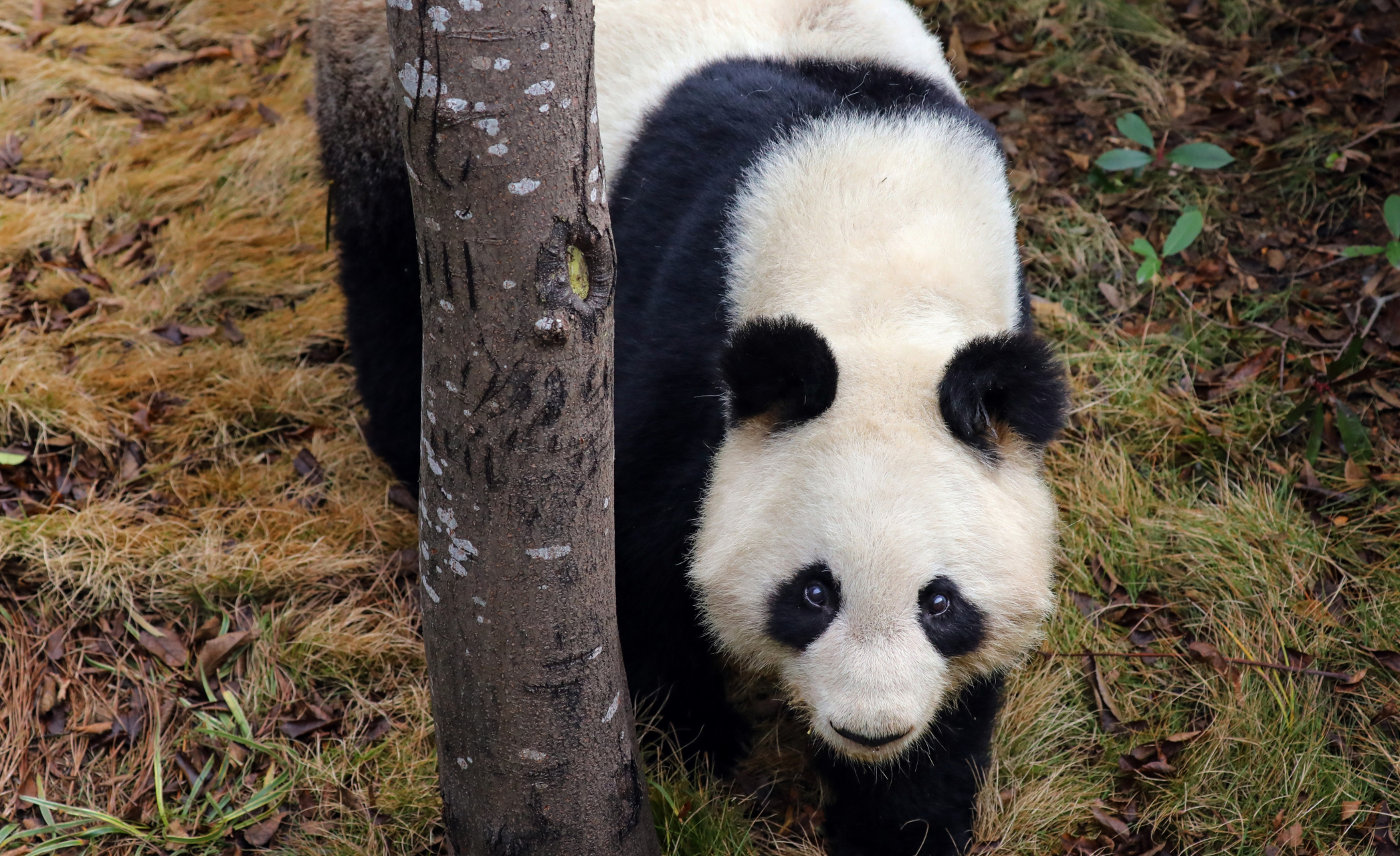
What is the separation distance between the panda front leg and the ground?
0.37 ft

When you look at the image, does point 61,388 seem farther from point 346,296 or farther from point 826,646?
point 826,646

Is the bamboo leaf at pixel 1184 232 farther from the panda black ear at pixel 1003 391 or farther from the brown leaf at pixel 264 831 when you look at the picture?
the brown leaf at pixel 264 831

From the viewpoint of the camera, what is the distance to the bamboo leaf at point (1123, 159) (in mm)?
4598

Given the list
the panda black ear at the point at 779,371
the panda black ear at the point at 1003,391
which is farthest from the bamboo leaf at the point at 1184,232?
the panda black ear at the point at 779,371

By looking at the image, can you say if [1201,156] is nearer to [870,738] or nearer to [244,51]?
[870,738]

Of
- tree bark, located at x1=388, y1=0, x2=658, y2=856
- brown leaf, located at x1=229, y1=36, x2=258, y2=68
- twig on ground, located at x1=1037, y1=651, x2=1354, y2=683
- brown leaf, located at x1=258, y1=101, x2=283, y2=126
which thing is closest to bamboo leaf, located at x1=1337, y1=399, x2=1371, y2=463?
twig on ground, located at x1=1037, y1=651, x2=1354, y2=683

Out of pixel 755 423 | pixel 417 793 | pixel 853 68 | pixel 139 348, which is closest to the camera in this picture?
pixel 755 423

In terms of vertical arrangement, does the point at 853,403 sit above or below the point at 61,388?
above

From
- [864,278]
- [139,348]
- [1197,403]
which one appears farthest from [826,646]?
[139,348]

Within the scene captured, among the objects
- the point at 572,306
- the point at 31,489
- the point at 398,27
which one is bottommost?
the point at 31,489

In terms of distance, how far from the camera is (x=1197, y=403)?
13.8 feet

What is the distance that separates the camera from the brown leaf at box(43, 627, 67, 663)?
3.34 m

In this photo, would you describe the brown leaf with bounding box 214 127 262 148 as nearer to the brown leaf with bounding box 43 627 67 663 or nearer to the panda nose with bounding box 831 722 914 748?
the brown leaf with bounding box 43 627 67 663

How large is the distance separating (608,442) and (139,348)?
10.2 feet
